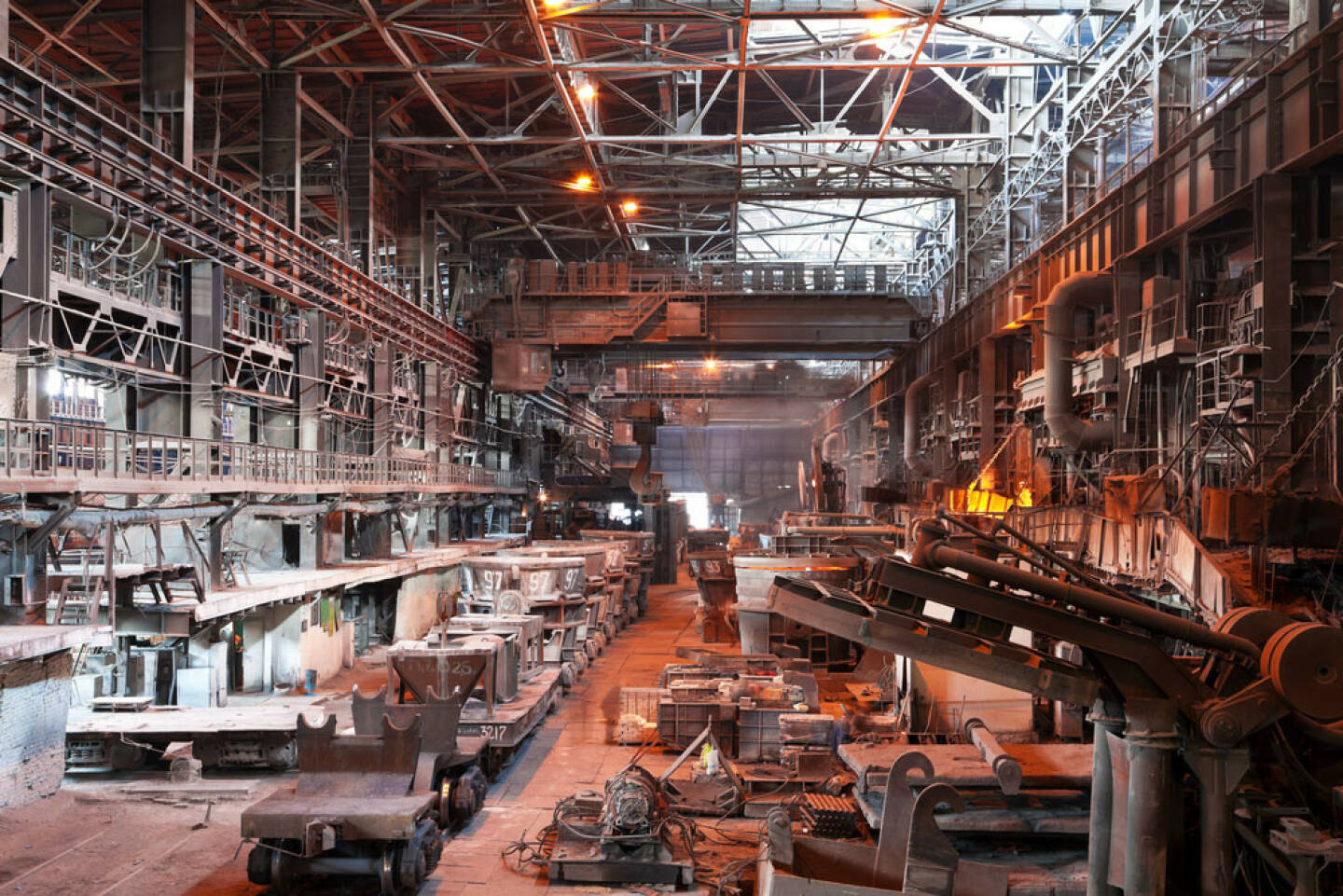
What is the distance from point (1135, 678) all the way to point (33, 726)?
11258 mm

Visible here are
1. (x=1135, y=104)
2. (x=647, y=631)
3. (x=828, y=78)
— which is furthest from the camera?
(x=828, y=78)

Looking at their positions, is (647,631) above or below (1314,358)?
below

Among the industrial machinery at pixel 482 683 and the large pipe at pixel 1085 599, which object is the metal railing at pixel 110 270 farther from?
the large pipe at pixel 1085 599

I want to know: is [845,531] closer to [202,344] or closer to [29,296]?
[202,344]

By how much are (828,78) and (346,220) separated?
51.0 ft

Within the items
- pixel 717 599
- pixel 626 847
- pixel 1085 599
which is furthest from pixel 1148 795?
pixel 717 599

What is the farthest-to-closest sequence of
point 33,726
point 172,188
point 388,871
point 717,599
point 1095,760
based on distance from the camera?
point 717,599 → point 172,188 → point 33,726 → point 388,871 → point 1095,760

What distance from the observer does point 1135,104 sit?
18906mm

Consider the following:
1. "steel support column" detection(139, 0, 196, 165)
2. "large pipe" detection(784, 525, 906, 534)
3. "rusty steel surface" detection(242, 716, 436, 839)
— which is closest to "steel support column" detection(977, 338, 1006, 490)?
"large pipe" detection(784, 525, 906, 534)

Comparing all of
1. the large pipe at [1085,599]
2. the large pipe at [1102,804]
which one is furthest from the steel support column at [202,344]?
the large pipe at [1102,804]

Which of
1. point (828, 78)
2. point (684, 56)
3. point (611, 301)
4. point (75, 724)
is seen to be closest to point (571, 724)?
point (75, 724)

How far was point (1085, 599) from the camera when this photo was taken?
21.4ft

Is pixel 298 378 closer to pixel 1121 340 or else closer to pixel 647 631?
pixel 647 631

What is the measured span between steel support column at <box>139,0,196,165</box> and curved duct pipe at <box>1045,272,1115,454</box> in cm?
1547
